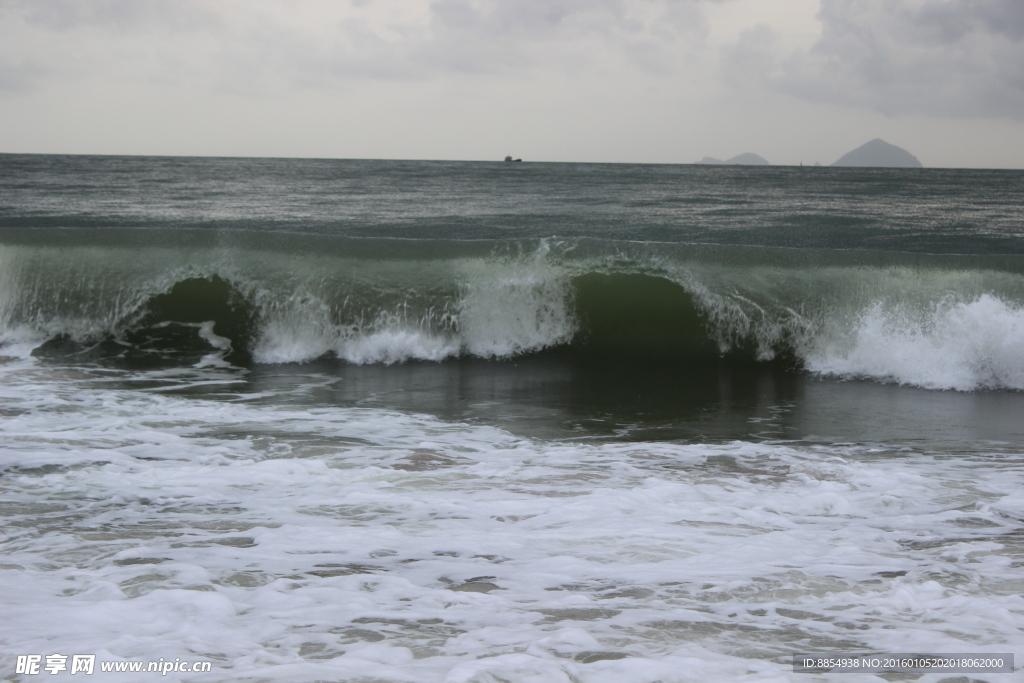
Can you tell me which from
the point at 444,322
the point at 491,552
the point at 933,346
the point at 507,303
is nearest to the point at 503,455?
the point at 491,552

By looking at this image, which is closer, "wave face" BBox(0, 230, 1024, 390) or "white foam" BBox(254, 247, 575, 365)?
"wave face" BBox(0, 230, 1024, 390)

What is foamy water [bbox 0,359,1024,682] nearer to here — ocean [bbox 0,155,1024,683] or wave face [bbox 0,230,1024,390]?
ocean [bbox 0,155,1024,683]

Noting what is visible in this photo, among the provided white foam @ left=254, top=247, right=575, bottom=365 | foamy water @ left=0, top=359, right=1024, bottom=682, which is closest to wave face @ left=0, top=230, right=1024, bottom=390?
white foam @ left=254, top=247, right=575, bottom=365

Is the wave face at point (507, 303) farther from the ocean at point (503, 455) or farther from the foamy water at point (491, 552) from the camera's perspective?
the foamy water at point (491, 552)

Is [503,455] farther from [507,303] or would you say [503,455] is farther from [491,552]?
[507,303]

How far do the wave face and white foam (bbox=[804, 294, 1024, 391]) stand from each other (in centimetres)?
2

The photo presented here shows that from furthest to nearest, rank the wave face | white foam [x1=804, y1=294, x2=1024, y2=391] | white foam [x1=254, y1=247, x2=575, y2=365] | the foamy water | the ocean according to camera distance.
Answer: white foam [x1=254, y1=247, x2=575, y2=365] < the wave face < white foam [x1=804, y1=294, x2=1024, y2=391] < the ocean < the foamy water

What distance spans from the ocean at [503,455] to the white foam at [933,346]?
0.13 ft

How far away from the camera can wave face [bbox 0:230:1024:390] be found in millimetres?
8492

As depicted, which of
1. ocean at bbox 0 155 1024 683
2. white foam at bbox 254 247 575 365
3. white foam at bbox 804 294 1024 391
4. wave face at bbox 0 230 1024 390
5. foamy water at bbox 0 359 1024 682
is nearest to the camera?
foamy water at bbox 0 359 1024 682

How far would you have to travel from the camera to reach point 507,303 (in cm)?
922

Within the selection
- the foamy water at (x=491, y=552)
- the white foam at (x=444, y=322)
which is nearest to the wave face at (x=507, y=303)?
the white foam at (x=444, y=322)

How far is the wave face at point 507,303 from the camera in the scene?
8492mm

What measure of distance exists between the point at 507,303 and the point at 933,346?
16.2ft
